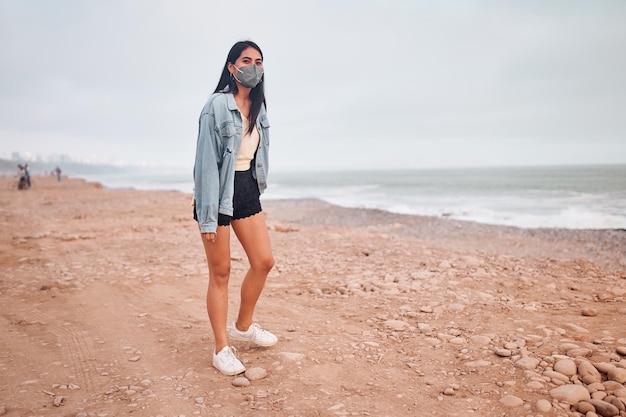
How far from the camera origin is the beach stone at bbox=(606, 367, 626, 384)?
2.73 meters

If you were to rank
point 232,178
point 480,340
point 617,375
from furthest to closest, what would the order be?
point 480,340 → point 232,178 → point 617,375

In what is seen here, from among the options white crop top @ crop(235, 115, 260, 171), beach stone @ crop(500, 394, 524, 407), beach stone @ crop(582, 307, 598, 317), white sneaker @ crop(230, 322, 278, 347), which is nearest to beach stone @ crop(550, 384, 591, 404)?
beach stone @ crop(500, 394, 524, 407)

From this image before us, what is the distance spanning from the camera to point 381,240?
9.23m

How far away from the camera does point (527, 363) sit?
9.99 ft

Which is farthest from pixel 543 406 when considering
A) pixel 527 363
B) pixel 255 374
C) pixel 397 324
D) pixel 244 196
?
pixel 244 196

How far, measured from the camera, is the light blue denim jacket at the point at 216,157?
2852 mm

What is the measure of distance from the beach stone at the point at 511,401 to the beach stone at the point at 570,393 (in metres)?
0.25

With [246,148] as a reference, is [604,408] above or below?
below

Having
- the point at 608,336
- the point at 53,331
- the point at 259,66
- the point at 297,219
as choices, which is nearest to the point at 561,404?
the point at 608,336

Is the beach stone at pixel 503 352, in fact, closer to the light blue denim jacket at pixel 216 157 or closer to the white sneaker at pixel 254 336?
the white sneaker at pixel 254 336

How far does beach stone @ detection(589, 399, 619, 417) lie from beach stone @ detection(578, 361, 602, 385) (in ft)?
0.93

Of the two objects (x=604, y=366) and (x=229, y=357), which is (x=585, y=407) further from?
(x=229, y=357)

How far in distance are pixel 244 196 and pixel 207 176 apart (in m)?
0.36

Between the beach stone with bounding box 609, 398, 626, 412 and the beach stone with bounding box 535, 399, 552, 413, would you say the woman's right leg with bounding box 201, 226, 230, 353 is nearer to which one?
the beach stone with bounding box 535, 399, 552, 413
